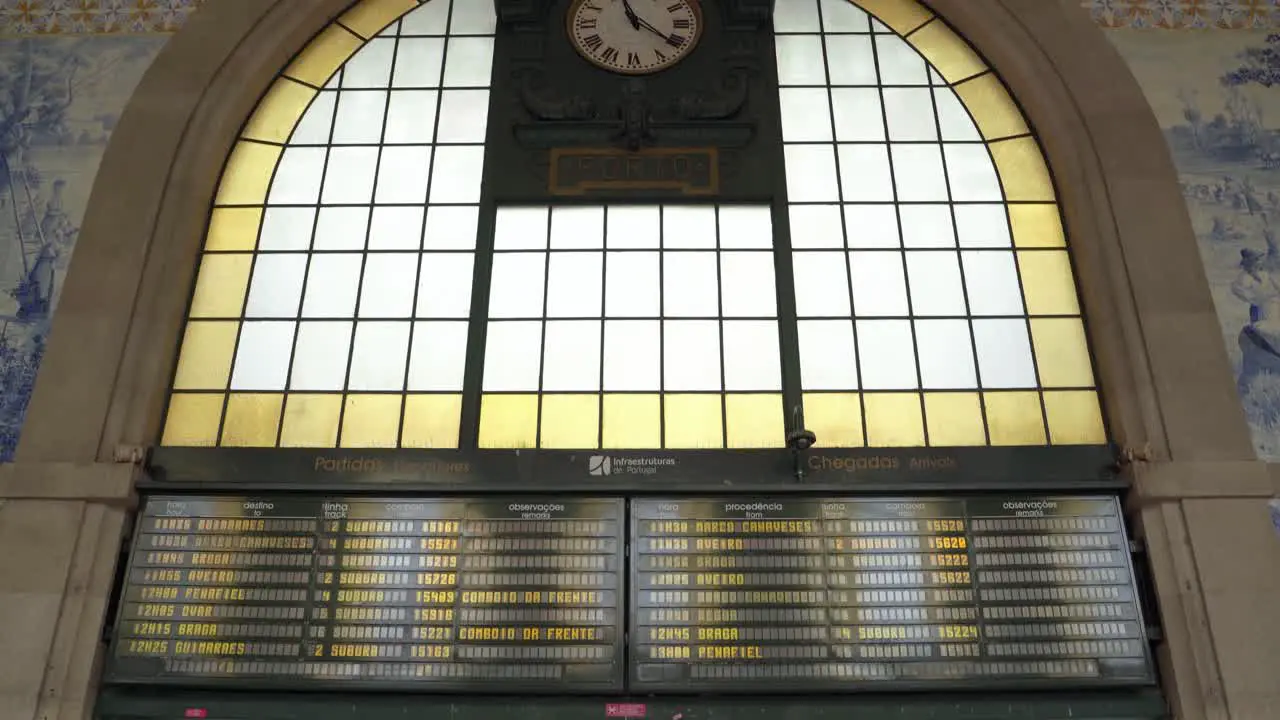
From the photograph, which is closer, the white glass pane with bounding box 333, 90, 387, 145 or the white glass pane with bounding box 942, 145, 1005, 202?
the white glass pane with bounding box 942, 145, 1005, 202

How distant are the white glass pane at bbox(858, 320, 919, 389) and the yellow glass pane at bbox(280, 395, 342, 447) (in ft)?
13.0

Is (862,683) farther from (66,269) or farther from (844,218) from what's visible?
(66,269)

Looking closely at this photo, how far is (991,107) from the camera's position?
8.79m

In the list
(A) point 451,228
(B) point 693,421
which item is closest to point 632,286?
(B) point 693,421

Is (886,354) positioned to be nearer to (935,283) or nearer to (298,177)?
(935,283)

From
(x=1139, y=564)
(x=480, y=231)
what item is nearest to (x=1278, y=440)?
(x=1139, y=564)

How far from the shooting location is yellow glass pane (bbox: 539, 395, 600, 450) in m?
7.46

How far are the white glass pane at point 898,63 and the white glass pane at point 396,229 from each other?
13.8 ft

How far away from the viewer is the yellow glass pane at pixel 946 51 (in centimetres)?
898

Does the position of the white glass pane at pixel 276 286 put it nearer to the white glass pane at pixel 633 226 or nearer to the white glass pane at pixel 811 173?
the white glass pane at pixel 633 226

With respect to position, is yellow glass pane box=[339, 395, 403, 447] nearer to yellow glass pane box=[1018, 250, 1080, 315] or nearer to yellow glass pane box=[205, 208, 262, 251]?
yellow glass pane box=[205, 208, 262, 251]

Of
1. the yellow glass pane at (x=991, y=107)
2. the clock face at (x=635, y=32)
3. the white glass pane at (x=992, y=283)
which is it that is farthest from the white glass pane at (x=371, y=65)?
the white glass pane at (x=992, y=283)

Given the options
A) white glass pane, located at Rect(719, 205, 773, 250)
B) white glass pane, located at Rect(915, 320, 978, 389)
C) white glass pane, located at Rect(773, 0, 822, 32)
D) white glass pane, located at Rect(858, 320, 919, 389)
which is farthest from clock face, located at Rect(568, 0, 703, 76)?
white glass pane, located at Rect(915, 320, 978, 389)

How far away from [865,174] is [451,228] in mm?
3442
